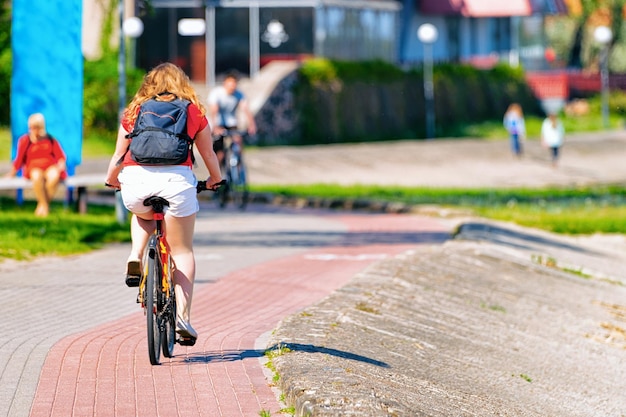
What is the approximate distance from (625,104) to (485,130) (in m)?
10.1

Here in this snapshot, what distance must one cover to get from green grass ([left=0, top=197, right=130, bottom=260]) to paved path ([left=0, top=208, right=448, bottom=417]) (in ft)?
1.18

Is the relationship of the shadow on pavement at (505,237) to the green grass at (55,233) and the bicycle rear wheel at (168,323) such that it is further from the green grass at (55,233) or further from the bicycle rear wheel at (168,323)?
the bicycle rear wheel at (168,323)

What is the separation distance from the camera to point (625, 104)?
56.8 meters

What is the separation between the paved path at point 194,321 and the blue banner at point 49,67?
2.15m

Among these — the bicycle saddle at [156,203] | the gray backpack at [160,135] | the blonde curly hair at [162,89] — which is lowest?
the bicycle saddle at [156,203]

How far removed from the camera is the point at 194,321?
32.7 feet

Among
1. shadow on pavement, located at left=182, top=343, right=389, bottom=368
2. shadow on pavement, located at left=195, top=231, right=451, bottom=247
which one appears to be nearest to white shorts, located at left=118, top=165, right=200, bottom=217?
shadow on pavement, located at left=182, top=343, right=389, bottom=368

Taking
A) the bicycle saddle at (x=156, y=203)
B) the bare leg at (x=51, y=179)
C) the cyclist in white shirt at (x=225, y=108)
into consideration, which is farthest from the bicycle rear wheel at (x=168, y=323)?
the cyclist in white shirt at (x=225, y=108)

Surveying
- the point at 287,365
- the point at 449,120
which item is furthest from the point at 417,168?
the point at 287,365

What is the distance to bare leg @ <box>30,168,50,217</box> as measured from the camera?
17578mm

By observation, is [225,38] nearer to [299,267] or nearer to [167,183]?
[299,267]

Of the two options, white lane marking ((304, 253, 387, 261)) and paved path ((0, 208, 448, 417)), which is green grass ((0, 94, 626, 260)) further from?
white lane marking ((304, 253, 387, 261))

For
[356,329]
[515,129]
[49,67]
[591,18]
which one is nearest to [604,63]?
[515,129]

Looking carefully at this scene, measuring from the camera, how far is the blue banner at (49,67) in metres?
17.2
